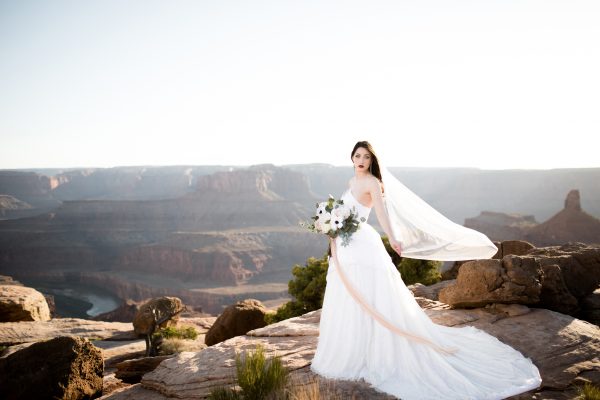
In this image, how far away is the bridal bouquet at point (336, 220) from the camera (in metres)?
5.34

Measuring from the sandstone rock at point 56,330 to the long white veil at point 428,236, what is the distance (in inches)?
759

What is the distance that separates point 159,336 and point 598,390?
1473cm

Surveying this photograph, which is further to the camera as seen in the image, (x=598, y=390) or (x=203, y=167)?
(x=203, y=167)

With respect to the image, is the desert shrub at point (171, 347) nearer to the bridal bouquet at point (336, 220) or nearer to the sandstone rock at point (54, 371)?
the sandstone rock at point (54, 371)

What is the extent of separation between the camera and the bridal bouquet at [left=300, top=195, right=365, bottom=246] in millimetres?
5344

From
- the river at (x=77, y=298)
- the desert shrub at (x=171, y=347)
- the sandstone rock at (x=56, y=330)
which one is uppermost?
the desert shrub at (x=171, y=347)

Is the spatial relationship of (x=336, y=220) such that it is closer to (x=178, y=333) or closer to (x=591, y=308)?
(x=591, y=308)

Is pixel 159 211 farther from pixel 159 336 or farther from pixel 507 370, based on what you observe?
pixel 507 370

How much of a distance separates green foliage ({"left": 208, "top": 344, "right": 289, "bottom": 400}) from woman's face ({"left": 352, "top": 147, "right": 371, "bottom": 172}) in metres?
2.79

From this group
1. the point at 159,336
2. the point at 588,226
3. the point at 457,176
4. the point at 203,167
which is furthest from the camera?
the point at 203,167

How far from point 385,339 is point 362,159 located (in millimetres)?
2437

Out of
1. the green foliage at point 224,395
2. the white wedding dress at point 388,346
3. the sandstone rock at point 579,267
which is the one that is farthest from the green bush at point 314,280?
the green foliage at point 224,395

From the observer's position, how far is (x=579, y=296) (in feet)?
27.8

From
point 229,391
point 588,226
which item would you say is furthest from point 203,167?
point 229,391
